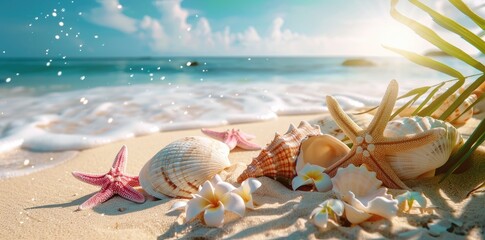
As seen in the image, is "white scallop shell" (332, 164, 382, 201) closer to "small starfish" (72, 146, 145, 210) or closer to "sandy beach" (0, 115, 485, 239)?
"sandy beach" (0, 115, 485, 239)

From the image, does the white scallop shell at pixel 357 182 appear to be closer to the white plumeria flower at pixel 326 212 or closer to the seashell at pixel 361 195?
the seashell at pixel 361 195

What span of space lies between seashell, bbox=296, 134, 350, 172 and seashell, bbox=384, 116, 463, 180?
0.30 metres

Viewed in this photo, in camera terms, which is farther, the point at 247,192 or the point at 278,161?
the point at 278,161

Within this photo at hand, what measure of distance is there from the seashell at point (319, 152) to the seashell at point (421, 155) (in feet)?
0.99

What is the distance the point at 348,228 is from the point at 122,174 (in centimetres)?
152

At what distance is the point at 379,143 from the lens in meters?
2.20

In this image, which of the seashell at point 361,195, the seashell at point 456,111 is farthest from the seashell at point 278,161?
the seashell at point 456,111

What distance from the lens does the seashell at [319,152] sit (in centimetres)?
245

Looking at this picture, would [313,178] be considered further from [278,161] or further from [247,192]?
[247,192]

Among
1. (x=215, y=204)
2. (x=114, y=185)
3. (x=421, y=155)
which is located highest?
(x=421, y=155)

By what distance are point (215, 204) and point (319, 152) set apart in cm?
78

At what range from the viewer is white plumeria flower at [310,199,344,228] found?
5.90ft

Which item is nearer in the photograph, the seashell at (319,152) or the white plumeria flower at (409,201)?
the white plumeria flower at (409,201)

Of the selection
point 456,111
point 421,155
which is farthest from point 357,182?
point 456,111
